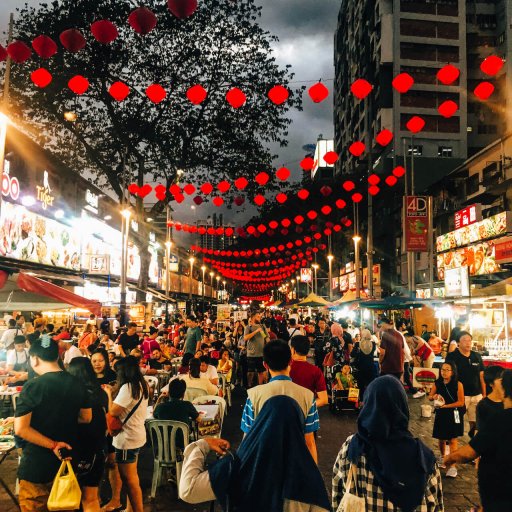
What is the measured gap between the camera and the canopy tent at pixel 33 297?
973cm

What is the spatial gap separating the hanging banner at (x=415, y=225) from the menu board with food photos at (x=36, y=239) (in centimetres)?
1547

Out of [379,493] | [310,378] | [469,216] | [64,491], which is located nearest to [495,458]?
[379,493]

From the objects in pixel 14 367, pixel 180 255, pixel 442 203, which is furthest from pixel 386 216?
pixel 14 367

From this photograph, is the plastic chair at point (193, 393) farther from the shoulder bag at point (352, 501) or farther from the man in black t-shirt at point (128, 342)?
the shoulder bag at point (352, 501)

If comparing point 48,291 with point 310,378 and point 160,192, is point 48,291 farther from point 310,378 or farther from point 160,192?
point 160,192

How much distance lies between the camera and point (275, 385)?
156 inches

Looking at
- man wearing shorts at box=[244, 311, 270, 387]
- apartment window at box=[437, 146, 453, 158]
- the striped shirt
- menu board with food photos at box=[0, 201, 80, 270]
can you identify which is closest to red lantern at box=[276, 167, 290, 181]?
man wearing shorts at box=[244, 311, 270, 387]

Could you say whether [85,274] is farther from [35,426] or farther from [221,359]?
[35,426]

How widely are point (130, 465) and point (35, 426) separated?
6.80ft

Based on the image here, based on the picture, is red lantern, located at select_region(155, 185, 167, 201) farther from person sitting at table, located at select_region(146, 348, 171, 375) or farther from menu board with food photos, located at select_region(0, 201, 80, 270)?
person sitting at table, located at select_region(146, 348, 171, 375)

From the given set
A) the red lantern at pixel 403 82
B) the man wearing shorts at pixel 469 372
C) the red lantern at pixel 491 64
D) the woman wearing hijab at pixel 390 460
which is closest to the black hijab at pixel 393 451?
the woman wearing hijab at pixel 390 460

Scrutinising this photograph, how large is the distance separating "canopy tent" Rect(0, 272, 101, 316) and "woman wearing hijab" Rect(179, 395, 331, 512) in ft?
26.0

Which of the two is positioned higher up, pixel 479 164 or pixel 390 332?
pixel 479 164

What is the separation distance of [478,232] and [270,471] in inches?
1060
